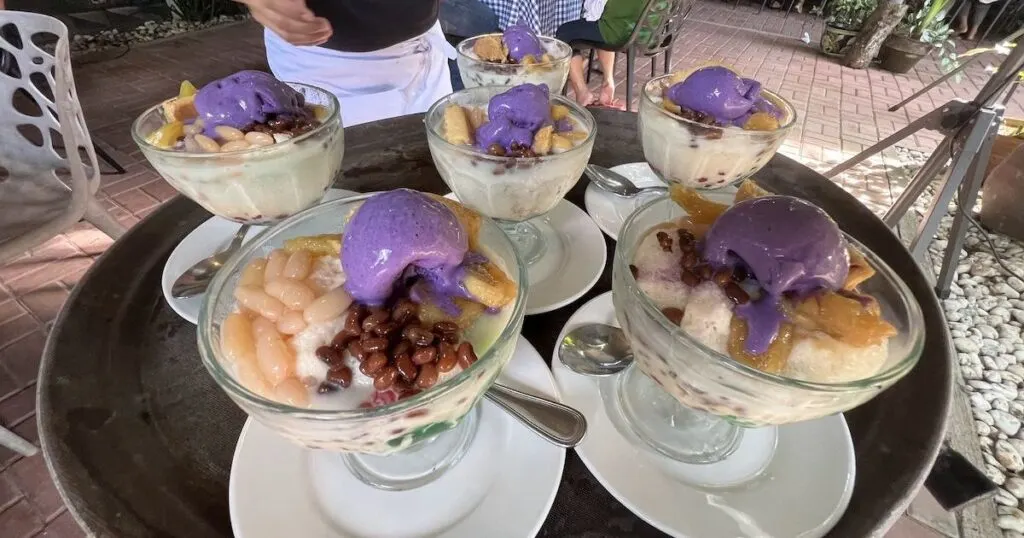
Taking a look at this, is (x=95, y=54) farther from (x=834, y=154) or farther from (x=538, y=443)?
(x=834, y=154)

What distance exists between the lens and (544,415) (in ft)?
2.79

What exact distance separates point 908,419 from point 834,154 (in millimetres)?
4003

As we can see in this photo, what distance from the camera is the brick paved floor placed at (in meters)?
1.96

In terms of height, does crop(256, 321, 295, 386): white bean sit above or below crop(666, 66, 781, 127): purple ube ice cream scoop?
below

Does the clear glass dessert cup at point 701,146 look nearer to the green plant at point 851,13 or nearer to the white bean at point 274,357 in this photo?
the white bean at point 274,357

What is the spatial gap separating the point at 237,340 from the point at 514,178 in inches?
26.4

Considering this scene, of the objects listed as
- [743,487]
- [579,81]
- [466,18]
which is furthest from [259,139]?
[579,81]

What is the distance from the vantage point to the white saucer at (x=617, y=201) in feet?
4.66

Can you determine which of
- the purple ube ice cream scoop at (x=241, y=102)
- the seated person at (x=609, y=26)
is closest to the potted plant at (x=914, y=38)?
the seated person at (x=609, y=26)

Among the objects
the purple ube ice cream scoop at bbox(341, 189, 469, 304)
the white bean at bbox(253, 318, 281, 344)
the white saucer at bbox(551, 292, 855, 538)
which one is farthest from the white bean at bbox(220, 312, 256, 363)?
the white saucer at bbox(551, 292, 855, 538)

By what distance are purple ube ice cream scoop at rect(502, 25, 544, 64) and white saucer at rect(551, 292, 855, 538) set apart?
1403 millimetres

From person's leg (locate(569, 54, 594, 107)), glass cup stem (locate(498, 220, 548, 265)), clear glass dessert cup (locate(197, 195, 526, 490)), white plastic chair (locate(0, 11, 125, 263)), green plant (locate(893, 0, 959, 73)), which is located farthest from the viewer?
green plant (locate(893, 0, 959, 73))

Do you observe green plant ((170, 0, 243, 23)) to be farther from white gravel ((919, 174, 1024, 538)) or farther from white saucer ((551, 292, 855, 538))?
white gravel ((919, 174, 1024, 538))

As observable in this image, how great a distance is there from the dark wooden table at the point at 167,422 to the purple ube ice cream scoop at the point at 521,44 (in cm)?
105
